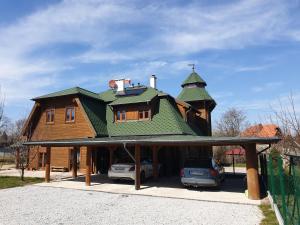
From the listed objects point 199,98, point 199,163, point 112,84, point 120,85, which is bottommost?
point 199,163

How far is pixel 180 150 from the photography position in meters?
24.0

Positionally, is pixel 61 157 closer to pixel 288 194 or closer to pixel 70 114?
pixel 70 114

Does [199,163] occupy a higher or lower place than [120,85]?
lower

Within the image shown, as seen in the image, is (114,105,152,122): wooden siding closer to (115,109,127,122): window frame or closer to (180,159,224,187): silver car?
(115,109,127,122): window frame

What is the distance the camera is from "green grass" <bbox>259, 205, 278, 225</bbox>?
8298 mm

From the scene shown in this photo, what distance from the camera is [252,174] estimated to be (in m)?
12.4

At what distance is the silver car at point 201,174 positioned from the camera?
45.8 feet

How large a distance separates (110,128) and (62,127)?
4302 mm

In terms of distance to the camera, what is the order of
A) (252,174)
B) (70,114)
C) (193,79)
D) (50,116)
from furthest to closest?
1. (193,79)
2. (50,116)
3. (70,114)
4. (252,174)

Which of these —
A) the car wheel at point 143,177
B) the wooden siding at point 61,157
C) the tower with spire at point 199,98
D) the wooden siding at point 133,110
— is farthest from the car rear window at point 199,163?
the tower with spire at point 199,98

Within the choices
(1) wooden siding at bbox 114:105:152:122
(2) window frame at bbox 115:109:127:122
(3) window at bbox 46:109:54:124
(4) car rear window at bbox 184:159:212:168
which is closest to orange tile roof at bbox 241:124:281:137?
(1) wooden siding at bbox 114:105:152:122

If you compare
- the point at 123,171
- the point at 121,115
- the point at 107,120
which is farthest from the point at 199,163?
the point at 107,120

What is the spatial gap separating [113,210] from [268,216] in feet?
17.7

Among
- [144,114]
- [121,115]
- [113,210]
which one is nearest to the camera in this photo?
[113,210]
